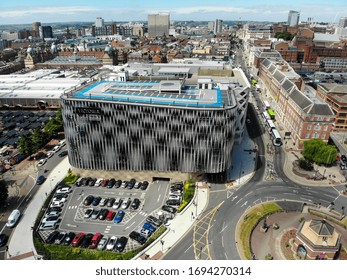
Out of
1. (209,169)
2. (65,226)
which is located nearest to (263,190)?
(209,169)

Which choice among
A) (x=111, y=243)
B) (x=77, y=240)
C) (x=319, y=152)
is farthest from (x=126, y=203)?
(x=319, y=152)

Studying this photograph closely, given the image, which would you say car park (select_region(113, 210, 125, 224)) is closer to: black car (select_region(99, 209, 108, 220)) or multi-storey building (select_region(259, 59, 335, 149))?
black car (select_region(99, 209, 108, 220))

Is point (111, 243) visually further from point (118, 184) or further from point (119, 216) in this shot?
point (118, 184)

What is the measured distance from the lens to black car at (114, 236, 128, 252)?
199 feet

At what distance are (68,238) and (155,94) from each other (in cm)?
4821

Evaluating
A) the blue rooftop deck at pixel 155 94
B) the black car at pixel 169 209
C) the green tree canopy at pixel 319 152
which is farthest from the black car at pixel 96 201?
the green tree canopy at pixel 319 152

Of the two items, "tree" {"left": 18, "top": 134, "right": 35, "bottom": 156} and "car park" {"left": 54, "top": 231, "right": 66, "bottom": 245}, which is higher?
"tree" {"left": 18, "top": 134, "right": 35, "bottom": 156}

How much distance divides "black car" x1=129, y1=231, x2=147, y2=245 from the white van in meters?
30.7

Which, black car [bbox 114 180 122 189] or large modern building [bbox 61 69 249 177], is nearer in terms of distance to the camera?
large modern building [bbox 61 69 249 177]

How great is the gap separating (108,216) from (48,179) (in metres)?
31.5

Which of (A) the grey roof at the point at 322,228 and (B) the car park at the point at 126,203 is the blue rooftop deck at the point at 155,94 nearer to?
(B) the car park at the point at 126,203


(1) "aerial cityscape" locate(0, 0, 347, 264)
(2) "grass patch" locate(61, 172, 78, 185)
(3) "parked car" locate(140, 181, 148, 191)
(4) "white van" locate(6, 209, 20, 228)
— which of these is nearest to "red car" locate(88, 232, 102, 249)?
(1) "aerial cityscape" locate(0, 0, 347, 264)

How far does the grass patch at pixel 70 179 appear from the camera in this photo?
85750mm

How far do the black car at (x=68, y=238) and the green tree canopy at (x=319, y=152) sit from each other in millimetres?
82115
